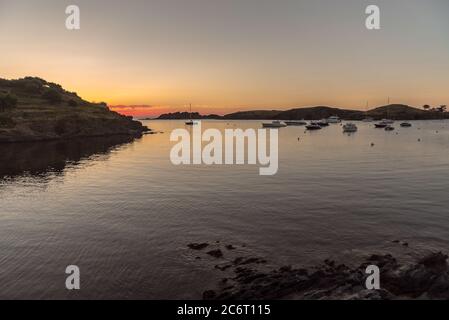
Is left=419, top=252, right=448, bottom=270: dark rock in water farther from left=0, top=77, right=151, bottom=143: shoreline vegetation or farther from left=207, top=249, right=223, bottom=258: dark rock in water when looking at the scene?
left=0, top=77, right=151, bottom=143: shoreline vegetation

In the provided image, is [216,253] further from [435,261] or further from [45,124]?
[45,124]

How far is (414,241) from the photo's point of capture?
106 ft

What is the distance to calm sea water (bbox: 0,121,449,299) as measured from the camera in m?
26.3

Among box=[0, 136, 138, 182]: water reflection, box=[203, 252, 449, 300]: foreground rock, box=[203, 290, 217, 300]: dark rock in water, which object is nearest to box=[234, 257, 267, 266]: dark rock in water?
box=[203, 252, 449, 300]: foreground rock

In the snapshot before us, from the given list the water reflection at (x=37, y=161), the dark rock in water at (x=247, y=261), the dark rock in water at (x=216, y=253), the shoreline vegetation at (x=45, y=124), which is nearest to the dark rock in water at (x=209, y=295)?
the dark rock in water at (x=247, y=261)

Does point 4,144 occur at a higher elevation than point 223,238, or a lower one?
higher

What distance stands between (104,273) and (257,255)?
39.6ft

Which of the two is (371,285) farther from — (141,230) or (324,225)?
(141,230)

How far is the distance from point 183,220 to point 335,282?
63.5ft

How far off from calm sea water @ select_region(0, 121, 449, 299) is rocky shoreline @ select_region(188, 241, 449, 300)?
1.51 meters

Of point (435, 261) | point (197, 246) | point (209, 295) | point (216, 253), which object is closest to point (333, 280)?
point (209, 295)

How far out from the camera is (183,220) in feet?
129
